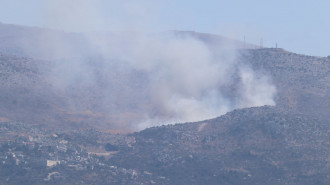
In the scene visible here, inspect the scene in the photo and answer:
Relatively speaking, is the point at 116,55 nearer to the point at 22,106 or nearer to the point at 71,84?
the point at 71,84

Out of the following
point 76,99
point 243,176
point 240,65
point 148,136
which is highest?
point 240,65

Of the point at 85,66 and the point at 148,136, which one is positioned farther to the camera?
the point at 85,66

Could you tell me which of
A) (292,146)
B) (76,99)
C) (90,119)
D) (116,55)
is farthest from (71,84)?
(292,146)

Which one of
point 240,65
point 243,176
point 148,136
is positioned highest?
point 240,65

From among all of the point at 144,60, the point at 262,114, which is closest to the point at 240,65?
the point at 144,60

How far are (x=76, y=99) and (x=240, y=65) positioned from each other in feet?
135

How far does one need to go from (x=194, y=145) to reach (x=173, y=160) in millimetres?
7077

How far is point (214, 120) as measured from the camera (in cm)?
12169

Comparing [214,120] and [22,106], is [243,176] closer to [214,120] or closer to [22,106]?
[214,120]

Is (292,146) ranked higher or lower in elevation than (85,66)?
lower

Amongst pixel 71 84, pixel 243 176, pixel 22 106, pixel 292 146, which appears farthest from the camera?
pixel 71 84

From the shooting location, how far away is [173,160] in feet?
354

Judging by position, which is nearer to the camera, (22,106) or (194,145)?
(194,145)

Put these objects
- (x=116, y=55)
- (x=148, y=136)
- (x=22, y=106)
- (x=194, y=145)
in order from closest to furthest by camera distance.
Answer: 1. (x=194, y=145)
2. (x=148, y=136)
3. (x=22, y=106)
4. (x=116, y=55)
